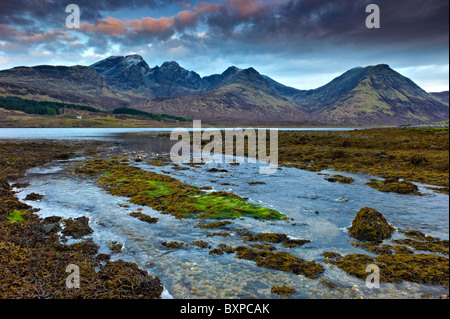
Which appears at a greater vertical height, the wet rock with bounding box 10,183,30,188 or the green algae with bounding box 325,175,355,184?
the green algae with bounding box 325,175,355,184

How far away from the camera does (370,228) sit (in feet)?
41.8

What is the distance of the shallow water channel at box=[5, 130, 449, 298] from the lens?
8.55 meters

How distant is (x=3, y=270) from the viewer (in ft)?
28.2

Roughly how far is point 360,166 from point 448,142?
762 inches

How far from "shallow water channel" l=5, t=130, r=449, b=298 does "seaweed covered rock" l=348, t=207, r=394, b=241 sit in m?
0.67

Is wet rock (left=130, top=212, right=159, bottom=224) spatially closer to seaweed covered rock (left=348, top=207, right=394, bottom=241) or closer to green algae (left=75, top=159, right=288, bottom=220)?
green algae (left=75, top=159, right=288, bottom=220)

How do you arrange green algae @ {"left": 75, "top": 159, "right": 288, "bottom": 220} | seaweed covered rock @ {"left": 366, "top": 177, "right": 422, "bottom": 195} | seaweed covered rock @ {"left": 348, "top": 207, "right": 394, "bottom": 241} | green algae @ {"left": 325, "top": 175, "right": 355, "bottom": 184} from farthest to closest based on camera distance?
green algae @ {"left": 325, "top": 175, "right": 355, "bottom": 184}, seaweed covered rock @ {"left": 366, "top": 177, "right": 422, "bottom": 195}, green algae @ {"left": 75, "top": 159, "right": 288, "bottom": 220}, seaweed covered rock @ {"left": 348, "top": 207, "right": 394, "bottom": 241}

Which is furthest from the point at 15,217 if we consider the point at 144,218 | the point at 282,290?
the point at 282,290

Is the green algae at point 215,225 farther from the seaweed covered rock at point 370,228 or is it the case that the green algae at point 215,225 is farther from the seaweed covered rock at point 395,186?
the seaweed covered rock at point 395,186

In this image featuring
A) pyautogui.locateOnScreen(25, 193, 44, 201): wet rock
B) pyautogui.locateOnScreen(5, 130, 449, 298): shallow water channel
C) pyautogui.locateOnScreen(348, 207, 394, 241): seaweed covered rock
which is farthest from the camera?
pyautogui.locateOnScreen(25, 193, 44, 201): wet rock

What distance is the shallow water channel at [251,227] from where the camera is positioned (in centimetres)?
855

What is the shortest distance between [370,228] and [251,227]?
641 cm

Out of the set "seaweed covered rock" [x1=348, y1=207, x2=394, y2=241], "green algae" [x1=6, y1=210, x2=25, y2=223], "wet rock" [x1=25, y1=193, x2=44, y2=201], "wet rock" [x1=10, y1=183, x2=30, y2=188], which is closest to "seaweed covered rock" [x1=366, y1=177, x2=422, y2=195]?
"seaweed covered rock" [x1=348, y1=207, x2=394, y2=241]
